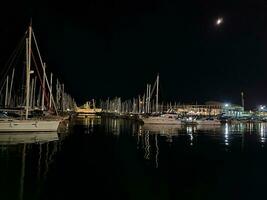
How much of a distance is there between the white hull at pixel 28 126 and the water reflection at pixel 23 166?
32.2 ft

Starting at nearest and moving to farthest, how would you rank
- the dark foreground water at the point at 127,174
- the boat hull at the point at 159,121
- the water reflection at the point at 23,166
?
the water reflection at the point at 23,166, the dark foreground water at the point at 127,174, the boat hull at the point at 159,121

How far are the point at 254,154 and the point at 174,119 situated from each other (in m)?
55.3

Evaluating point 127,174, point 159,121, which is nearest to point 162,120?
point 159,121

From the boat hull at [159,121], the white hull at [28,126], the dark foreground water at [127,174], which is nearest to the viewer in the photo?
the dark foreground water at [127,174]

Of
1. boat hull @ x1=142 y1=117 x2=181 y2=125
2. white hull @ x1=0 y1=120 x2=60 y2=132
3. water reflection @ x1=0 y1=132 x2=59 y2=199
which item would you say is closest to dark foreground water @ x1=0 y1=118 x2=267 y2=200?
water reflection @ x1=0 y1=132 x2=59 y2=199

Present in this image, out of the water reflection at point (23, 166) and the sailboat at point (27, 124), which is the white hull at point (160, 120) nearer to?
the sailboat at point (27, 124)

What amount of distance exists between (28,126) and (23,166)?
75.4 ft

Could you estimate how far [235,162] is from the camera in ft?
82.7

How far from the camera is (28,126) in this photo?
42.9 metres

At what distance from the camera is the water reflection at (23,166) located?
1509 centimetres

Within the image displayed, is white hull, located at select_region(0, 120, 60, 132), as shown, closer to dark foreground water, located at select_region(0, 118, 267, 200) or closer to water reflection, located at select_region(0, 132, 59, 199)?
water reflection, located at select_region(0, 132, 59, 199)

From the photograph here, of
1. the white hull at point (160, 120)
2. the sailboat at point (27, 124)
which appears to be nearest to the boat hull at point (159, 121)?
the white hull at point (160, 120)

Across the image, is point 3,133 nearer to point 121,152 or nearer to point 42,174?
point 121,152

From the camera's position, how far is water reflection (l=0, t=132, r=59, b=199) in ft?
49.5
